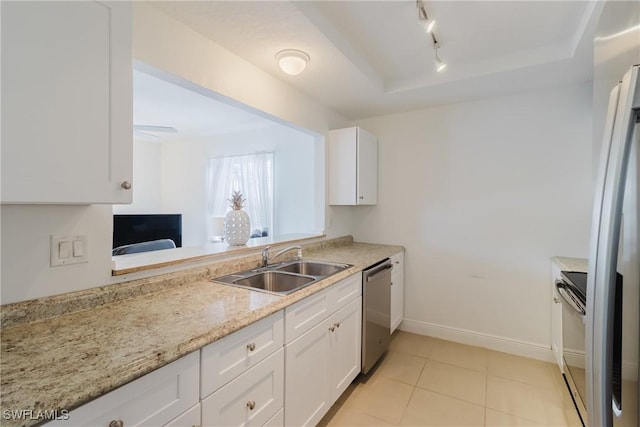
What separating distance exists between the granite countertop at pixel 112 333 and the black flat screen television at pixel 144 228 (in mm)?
3319

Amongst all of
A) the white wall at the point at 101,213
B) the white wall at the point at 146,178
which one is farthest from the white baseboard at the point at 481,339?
the white wall at the point at 146,178

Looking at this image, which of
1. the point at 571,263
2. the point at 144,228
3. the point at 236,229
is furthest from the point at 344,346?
the point at 144,228

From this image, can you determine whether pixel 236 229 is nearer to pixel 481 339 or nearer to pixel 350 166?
pixel 350 166

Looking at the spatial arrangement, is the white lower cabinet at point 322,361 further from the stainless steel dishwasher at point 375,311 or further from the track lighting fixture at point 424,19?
the track lighting fixture at point 424,19

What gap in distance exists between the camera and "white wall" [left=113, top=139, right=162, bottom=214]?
4758 millimetres

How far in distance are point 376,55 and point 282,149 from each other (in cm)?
Result: 207

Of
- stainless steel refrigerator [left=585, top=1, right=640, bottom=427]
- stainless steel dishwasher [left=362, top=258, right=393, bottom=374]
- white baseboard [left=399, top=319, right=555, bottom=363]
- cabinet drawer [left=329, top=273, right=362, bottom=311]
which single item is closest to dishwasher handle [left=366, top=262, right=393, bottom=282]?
stainless steel dishwasher [left=362, top=258, right=393, bottom=374]

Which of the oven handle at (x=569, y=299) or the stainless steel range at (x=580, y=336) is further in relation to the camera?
the oven handle at (x=569, y=299)

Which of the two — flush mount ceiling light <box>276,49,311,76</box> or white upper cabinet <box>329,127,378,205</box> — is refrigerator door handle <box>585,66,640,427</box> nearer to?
flush mount ceiling light <box>276,49,311,76</box>

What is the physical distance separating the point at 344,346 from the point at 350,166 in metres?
1.66

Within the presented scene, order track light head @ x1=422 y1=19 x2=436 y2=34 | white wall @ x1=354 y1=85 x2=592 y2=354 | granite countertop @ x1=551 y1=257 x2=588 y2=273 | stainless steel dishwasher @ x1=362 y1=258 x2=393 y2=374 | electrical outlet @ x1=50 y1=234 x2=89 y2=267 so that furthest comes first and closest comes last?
white wall @ x1=354 y1=85 x2=592 y2=354, stainless steel dishwasher @ x1=362 y1=258 x2=393 y2=374, granite countertop @ x1=551 y1=257 x2=588 y2=273, track light head @ x1=422 y1=19 x2=436 y2=34, electrical outlet @ x1=50 y1=234 x2=89 y2=267

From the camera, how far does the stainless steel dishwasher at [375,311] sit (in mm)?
2098

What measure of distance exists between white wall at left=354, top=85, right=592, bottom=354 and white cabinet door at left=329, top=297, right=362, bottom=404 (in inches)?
47.1

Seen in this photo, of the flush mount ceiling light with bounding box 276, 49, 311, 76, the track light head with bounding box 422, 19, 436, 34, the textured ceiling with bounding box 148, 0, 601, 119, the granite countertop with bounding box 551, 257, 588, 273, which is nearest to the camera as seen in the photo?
the textured ceiling with bounding box 148, 0, 601, 119
